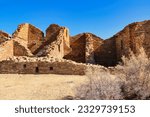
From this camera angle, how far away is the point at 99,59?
2731 centimetres

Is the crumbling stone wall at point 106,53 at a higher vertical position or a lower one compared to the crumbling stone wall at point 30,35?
lower

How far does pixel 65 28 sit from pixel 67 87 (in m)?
14.3

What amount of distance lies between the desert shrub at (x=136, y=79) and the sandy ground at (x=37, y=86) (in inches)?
76.9

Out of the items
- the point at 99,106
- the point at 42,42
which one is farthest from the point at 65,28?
the point at 99,106

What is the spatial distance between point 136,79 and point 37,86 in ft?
13.9

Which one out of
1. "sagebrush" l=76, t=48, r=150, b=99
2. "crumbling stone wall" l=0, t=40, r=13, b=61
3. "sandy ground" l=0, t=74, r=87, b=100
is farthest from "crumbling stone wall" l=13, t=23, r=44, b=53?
"sagebrush" l=76, t=48, r=150, b=99

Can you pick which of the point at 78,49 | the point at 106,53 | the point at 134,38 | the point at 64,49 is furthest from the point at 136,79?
the point at 78,49

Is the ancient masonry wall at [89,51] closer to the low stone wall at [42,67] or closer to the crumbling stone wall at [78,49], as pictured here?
the crumbling stone wall at [78,49]

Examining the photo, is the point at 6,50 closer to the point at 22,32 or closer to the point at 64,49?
the point at 64,49

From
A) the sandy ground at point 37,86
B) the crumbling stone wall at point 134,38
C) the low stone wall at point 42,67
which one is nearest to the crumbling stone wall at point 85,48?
the crumbling stone wall at point 134,38

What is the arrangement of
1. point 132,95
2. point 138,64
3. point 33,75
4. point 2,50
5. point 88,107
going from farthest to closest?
point 2,50
point 33,75
point 138,64
point 132,95
point 88,107

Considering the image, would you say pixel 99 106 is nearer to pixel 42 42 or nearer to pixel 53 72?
pixel 53 72

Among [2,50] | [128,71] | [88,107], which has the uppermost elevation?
[2,50]

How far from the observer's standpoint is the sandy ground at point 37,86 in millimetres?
13766
